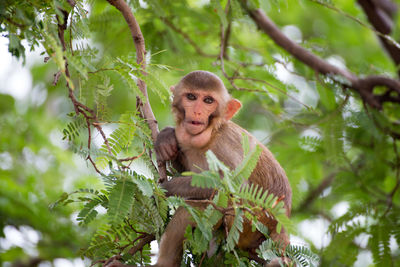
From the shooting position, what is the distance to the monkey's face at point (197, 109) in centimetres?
479

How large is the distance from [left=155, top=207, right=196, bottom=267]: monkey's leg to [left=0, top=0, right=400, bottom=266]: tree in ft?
0.34

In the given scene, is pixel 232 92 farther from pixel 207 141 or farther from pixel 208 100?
pixel 207 141

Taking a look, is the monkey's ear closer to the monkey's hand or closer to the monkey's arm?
the monkey's hand

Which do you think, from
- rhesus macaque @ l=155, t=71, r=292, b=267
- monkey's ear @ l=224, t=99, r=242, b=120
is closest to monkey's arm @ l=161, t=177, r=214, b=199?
rhesus macaque @ l=155, t=71, r=292, b=267

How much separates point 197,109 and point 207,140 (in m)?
0.34

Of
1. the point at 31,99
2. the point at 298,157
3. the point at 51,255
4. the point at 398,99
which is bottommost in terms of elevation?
the point at 51,255

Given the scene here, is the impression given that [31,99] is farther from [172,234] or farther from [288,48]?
[172,234]

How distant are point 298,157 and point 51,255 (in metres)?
4.29

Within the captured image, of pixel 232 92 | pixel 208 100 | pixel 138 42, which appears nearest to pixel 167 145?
pixel 208 100

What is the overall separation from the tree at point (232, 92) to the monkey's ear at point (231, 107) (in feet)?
2.16

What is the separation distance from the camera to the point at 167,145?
4898mm

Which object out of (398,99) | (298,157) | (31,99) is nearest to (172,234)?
(298,157)

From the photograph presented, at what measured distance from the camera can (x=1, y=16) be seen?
2947 millimetres

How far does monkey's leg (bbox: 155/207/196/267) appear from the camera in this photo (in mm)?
3891
